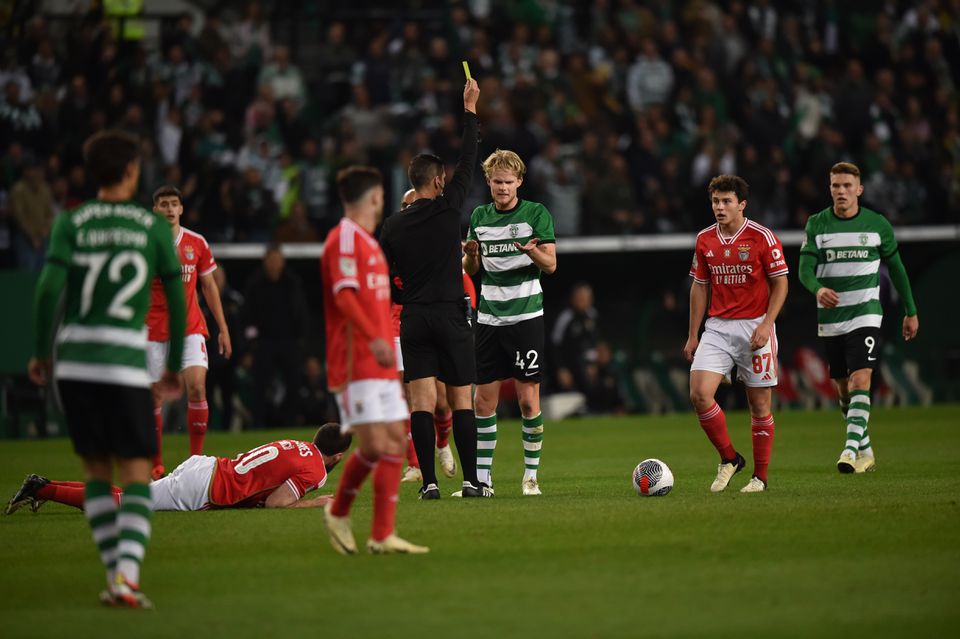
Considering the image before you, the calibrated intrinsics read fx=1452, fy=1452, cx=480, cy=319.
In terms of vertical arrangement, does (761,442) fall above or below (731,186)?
below

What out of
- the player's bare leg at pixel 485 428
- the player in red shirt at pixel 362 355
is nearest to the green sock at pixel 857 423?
the player's bare leg at pixel 485 428

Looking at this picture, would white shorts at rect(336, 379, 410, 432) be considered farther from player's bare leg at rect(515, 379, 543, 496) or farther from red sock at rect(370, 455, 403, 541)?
player's bare leg at rect(515, 379, 543, 496)

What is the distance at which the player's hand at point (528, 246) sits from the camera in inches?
407

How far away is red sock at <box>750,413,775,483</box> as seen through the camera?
10.7 metres

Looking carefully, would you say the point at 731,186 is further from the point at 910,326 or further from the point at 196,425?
the point at 196,425

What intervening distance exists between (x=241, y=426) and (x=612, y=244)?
20.8 feet

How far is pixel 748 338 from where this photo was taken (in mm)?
10680

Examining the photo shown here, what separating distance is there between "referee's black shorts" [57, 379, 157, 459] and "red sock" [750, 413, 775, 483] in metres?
5.42

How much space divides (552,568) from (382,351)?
53.9 inches

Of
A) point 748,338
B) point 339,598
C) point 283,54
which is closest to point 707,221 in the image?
point 283,54

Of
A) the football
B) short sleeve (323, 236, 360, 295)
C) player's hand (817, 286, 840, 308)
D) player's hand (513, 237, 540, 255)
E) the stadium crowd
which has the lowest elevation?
the football

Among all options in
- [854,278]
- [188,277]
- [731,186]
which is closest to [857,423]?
[854,278]

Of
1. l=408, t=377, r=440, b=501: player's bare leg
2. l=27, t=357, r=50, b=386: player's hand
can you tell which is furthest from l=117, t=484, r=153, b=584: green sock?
l=408, t=377, r=440, b=501: player's bare leg

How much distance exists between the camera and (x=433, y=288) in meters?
10.0
